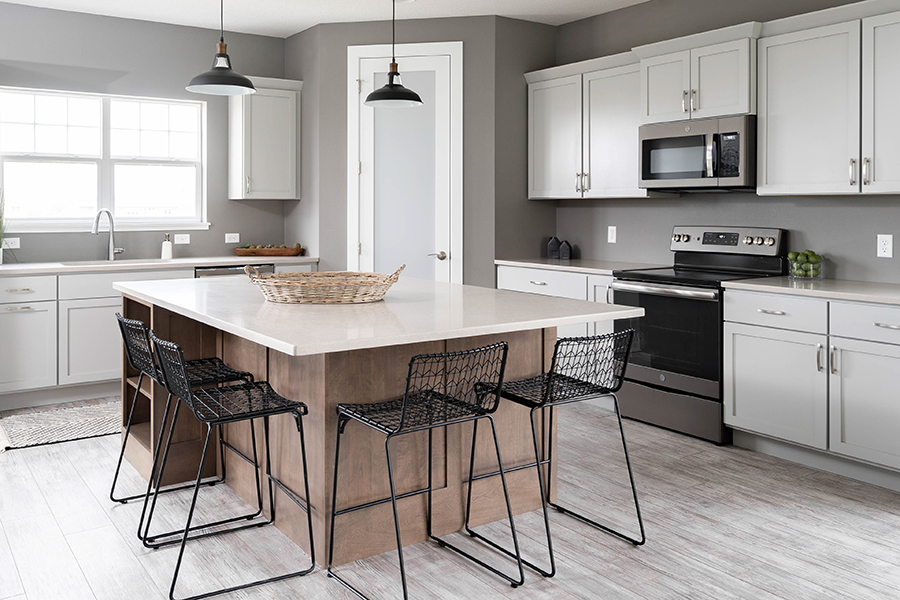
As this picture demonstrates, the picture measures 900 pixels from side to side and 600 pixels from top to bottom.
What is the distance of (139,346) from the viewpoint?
10.0ft

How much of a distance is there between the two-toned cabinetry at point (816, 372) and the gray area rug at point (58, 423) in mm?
3458

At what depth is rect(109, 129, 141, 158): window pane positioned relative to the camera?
18.5 feet

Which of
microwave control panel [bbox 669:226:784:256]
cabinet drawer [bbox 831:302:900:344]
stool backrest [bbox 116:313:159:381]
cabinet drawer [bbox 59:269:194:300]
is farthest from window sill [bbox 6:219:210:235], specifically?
cabinet drawer [bbox 831:302:900:344]

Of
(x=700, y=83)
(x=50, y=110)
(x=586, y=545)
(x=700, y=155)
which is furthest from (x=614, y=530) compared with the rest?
(x=50, y=110)

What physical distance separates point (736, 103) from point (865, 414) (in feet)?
5.78

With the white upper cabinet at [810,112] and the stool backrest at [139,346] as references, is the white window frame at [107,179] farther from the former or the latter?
the white upper cabinet at [810,112]

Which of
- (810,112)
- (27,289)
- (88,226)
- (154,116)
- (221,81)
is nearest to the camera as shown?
(221,81)

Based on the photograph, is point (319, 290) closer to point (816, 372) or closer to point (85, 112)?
point (816, 372)

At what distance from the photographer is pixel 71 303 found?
15.9ft

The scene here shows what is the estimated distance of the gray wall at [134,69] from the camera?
16.9ft

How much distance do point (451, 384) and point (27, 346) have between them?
3.26m

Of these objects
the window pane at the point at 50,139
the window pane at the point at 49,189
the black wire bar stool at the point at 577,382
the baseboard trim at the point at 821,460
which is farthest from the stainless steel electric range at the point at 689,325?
the window pane at the point at 50,139

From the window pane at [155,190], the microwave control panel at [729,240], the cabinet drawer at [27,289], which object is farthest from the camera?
the window pane at [155,190]

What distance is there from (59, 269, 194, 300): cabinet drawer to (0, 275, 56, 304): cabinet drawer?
6 cm
